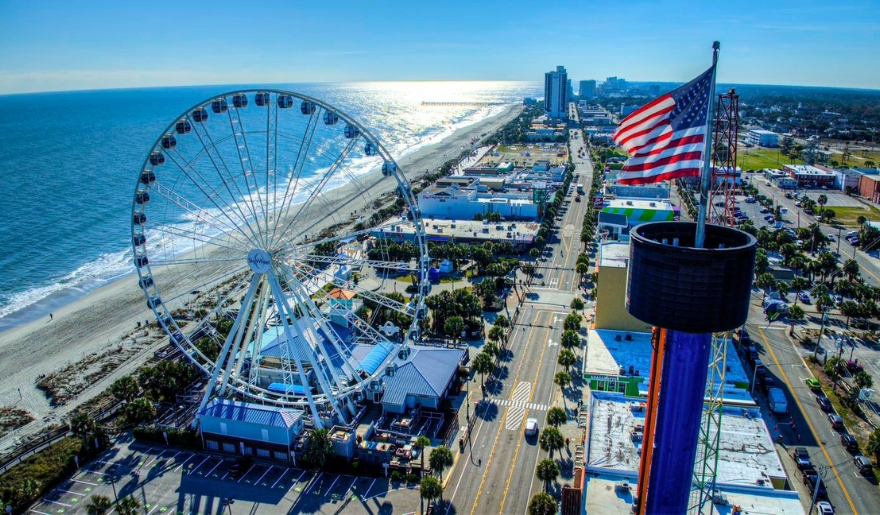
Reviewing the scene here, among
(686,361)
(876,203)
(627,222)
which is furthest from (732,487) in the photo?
(876,203)

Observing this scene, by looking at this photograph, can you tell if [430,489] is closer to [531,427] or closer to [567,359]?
[531,427]

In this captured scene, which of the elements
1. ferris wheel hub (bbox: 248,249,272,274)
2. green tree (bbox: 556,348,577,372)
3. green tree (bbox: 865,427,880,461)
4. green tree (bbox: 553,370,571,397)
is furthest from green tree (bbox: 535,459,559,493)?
green tree (bbox: 865,427,880,461)

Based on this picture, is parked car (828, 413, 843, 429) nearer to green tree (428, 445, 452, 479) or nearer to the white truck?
the white truck

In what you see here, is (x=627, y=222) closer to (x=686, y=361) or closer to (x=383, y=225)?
(x=383, y=225)

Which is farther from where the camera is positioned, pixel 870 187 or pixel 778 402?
pixel 870 187

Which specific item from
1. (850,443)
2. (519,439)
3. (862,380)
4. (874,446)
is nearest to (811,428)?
(850,443)

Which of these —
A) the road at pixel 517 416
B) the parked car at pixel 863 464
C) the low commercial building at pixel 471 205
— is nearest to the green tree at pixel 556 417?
the road at pixel 517 416
